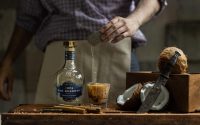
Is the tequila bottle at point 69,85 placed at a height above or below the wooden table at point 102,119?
above

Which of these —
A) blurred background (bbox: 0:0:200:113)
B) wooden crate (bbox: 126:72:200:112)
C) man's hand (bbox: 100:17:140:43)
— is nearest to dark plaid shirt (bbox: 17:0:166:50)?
man's hand (bbox: 100:17:140:43)

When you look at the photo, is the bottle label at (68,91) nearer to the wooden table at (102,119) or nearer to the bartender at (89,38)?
the wooden table at (102,119)

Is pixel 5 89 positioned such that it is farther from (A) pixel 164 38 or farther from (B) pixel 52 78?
(A) pixel 164 38

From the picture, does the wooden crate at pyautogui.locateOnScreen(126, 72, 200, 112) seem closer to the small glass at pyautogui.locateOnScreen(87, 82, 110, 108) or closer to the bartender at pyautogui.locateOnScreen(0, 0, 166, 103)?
the small glass at pyautogui.locateOnScreen(87, 82, 110, 108)

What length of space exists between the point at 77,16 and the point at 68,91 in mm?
479

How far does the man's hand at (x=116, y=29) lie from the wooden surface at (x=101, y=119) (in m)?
0.46

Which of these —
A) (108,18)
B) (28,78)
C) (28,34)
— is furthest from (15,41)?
(28,78)

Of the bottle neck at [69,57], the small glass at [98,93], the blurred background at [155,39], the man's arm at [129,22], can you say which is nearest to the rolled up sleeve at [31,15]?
the man's arm at [129,22]

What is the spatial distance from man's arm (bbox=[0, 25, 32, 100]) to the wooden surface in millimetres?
842

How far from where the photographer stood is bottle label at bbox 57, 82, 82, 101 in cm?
145

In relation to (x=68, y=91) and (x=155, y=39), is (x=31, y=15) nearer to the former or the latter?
(x=68, y=91)

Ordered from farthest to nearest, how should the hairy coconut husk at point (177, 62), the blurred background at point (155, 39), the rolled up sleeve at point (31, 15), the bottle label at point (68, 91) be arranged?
the blurred background at point (155, 39) → the rolled up sleeve at point (31, 15) → the bottle label at point (68, 91) → the hairy coconut husk at point (177, 62)

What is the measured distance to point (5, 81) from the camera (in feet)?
6.91

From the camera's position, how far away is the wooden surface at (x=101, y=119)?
48.0 inches
